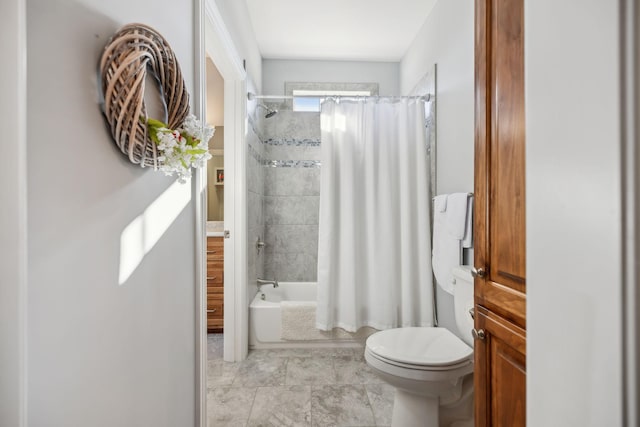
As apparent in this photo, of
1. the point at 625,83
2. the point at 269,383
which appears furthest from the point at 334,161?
the point at 625,83

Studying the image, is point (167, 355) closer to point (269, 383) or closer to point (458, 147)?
point (269, 383)

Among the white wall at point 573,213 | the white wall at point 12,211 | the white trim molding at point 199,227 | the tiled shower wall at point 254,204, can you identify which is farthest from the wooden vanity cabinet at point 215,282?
the white wall at point 573,213

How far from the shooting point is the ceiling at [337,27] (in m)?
2.58

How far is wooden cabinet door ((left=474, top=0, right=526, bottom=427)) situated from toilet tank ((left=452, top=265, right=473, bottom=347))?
0.54m

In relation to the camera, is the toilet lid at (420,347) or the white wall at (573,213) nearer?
the white wall at (573,213)

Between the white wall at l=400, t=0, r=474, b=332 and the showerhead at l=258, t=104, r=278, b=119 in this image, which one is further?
the showerhead at l=258, t=104, r=278, b=119

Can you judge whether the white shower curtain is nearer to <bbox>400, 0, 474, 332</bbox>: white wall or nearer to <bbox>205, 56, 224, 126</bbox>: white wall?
<bbox>400, 0, 474, 332</bbox>: white wall

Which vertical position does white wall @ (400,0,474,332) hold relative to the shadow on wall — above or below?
above

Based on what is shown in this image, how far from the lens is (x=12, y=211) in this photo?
55 centimetres

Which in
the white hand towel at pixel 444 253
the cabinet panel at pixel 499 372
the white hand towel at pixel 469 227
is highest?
the white hand towel at pixel 469 227

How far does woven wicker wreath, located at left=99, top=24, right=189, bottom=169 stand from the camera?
2.59 feet

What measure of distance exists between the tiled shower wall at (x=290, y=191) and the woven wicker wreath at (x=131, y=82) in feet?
8.31

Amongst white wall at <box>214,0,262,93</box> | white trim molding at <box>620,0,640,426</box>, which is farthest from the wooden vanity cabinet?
white trim molding at <box>620,0,640,426</box>

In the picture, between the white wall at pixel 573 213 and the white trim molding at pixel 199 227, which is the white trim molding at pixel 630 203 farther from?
the white trim molding at pixel 199 227
